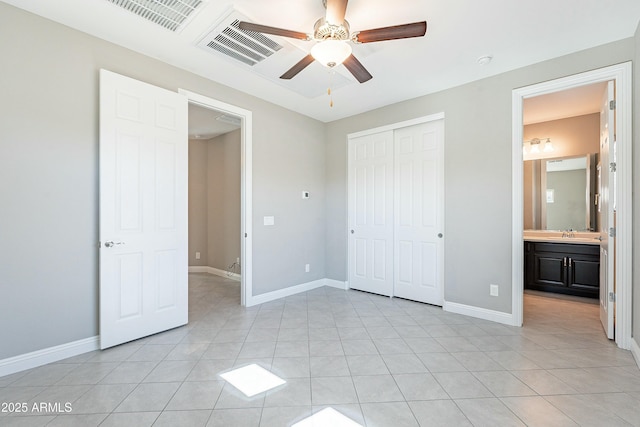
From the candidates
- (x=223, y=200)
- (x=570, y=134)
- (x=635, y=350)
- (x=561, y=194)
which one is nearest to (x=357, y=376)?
(x=635, y=350)

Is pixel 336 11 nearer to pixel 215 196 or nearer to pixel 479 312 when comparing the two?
pixel 479 312

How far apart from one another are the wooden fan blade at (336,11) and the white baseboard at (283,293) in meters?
3.20

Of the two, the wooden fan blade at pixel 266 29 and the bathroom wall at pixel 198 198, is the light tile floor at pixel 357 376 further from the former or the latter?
the bathroom wall at pixel 198 198

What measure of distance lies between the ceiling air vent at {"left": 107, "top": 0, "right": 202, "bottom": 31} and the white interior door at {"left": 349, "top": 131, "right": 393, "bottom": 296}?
9.44 ft

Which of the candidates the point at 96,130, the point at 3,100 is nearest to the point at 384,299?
the point at 96,130

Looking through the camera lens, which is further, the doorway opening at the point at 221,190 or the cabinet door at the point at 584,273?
the doorway opening at the point at 221,190

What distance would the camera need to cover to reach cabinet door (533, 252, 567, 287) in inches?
168

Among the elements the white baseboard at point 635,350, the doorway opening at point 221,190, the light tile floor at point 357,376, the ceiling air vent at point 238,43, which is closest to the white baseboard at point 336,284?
the light tile floor at point 357,376

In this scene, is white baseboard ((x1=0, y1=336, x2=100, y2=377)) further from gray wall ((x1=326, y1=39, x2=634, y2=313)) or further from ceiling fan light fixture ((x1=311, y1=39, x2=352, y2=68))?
gray wall ((x1=326, y1=39, x2=634, y2=313))

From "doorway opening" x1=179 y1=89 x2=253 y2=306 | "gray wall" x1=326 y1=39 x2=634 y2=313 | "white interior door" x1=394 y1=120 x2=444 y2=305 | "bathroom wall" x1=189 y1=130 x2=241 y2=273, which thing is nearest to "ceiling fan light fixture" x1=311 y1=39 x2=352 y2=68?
"gray wall" x1=326 y1=39 x2=634 y2=313

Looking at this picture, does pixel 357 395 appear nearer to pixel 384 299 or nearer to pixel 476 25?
pixel 384 299

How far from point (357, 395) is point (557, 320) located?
9.21ft

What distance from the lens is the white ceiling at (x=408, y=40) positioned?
2.16 metres

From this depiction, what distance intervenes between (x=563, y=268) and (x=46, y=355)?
6.16 m
